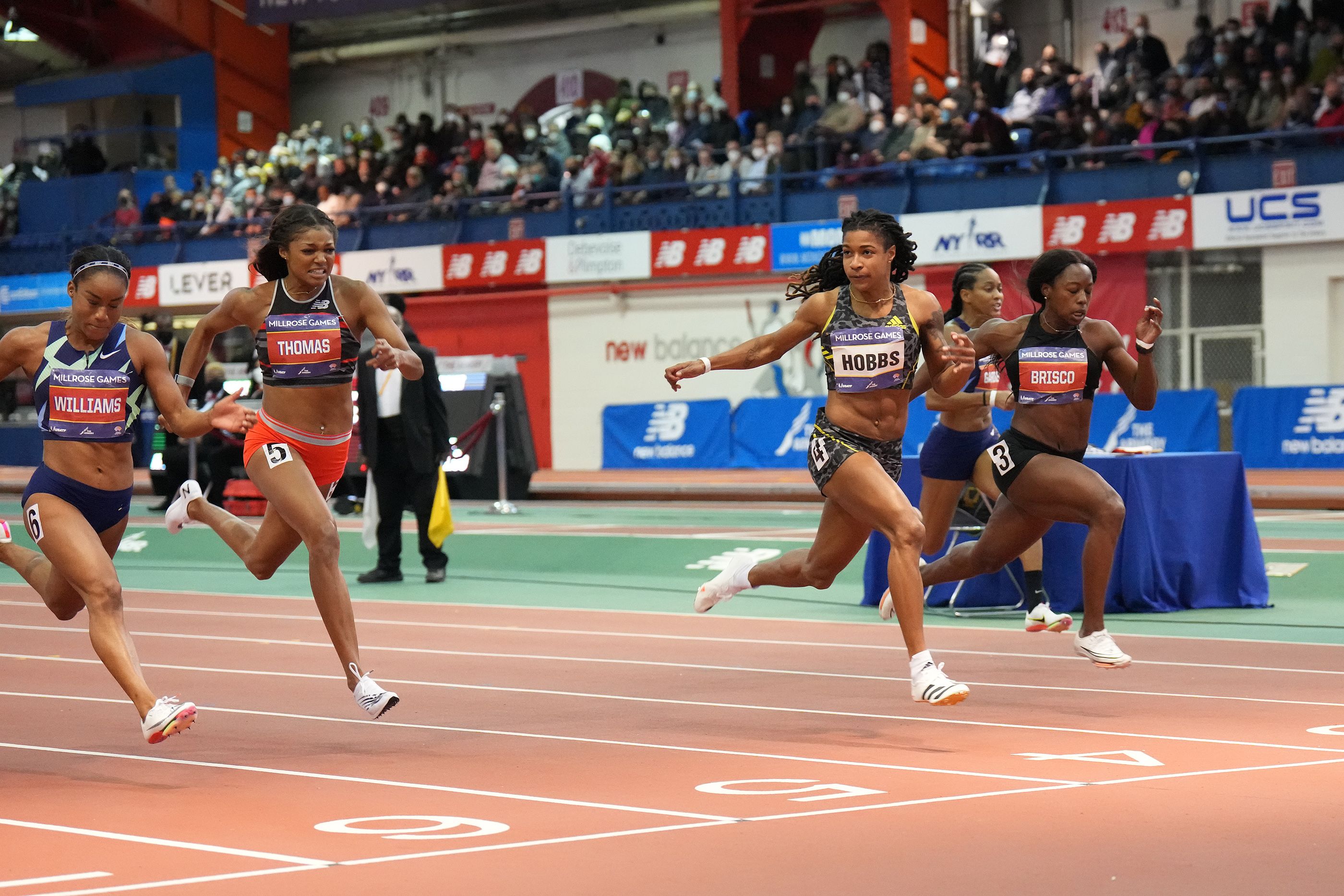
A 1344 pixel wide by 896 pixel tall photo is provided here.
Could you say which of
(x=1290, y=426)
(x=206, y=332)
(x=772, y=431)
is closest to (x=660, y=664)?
(x=206, y=332)

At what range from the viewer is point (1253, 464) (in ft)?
83.7

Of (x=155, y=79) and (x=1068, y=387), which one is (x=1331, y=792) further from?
(x=155, y=79)

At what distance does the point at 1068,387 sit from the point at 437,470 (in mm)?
7499

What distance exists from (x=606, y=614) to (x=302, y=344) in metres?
5.71

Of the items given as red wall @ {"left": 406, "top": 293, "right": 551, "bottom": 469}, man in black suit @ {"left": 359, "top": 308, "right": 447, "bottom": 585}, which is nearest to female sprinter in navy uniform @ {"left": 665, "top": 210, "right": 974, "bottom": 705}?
man in black suit @ {"left": 359, "top": 308, "right": 447, "bottom": 585}

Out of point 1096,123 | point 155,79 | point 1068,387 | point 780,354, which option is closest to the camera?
point 780,354

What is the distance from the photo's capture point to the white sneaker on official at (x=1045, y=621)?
10438mm

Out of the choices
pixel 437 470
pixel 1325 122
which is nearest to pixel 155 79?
pixel 1325 122

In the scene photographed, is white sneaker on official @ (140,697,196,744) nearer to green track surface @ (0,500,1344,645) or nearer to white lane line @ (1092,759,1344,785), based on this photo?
white lane line @ (1092,759,1344,785)

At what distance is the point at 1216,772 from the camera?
6.97 m

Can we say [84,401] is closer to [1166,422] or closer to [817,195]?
[1166,422]

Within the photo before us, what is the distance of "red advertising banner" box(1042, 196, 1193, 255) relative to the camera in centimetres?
2703

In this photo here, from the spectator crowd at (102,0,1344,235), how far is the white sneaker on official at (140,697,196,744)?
22.0 m

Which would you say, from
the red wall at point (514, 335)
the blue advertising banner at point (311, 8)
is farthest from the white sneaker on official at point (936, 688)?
the blue advertising banner at point (311, 8)
